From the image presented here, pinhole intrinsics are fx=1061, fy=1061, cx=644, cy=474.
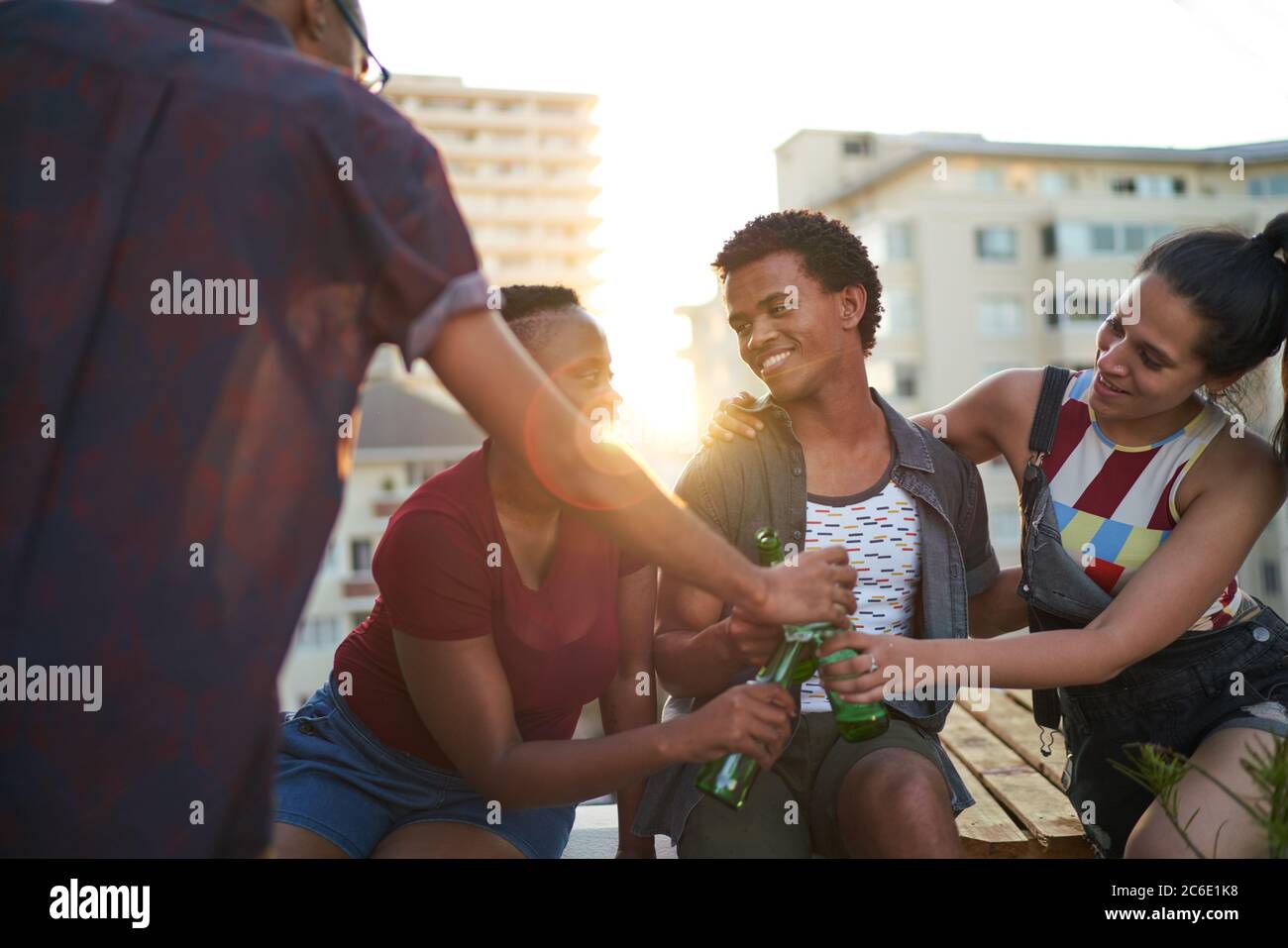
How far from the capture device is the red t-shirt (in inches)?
96.3

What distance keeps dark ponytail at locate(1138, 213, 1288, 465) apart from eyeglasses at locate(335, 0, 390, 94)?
2.04 m

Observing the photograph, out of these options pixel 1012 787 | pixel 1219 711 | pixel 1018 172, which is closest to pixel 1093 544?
pixel 1219 711

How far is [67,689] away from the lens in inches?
54.6

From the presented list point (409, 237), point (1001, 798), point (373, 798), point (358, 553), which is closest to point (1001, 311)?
point (358, 553)

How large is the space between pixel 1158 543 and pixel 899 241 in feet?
127

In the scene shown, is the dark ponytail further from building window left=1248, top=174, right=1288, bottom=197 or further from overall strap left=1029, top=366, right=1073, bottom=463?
building window left=1248, top=174, right=1288, bottom=197

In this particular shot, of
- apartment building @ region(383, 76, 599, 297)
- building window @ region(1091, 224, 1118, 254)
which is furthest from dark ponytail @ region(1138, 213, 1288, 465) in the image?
apartment building @ region(383, 76, 599, 297)

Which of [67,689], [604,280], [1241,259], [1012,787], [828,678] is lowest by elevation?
[1012,787]

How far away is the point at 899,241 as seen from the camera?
39656mm

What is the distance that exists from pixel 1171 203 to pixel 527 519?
45.9m

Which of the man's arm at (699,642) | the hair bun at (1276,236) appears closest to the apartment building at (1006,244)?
the hair bun at (1276,236)

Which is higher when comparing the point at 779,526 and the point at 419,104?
the point at 419,104

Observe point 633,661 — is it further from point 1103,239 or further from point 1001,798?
point 1103,239

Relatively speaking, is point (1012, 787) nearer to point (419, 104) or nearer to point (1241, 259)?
point (1241, 259)
